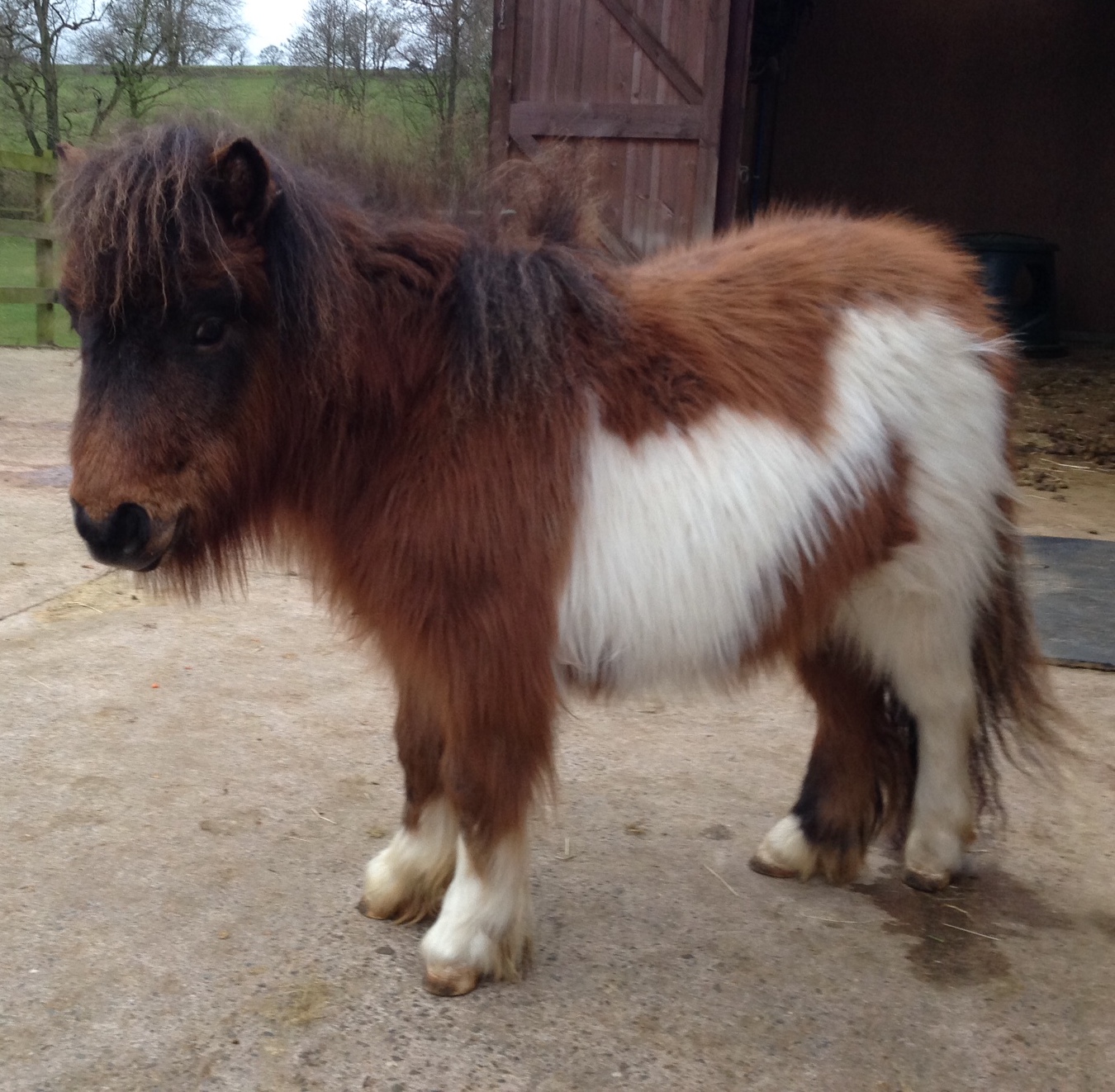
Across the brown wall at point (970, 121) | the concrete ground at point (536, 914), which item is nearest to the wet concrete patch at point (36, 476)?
the concrete ground at point (536, 914)

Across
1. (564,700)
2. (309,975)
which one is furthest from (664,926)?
(309,975)

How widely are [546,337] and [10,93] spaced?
14.3m

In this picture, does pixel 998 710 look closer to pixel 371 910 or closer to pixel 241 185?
pixel 371 910

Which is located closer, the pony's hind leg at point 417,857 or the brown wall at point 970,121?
the pony's hind leg at point 417,857

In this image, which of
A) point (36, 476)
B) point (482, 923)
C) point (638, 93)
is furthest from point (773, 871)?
point (638, 93)

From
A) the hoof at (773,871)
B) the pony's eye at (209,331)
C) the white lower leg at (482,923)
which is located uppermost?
the pony's eye at (209,331)

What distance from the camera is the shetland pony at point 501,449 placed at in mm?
1826

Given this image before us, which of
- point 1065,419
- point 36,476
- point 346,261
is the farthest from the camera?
point 1065,419

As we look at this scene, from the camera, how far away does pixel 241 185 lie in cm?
182

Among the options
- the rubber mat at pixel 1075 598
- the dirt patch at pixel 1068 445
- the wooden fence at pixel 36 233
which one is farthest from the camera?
the wooden fence at pixel 36 233

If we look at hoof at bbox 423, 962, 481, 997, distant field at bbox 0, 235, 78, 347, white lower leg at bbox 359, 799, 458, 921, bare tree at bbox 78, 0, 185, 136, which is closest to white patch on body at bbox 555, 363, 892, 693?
white lower leg at bbox 359, 799, 458, 921

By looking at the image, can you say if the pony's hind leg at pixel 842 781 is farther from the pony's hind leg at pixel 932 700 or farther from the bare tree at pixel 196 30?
the bare tree at pixel 196 30

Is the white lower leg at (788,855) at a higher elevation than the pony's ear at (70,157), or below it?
below

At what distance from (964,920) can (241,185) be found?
84.3 inches
